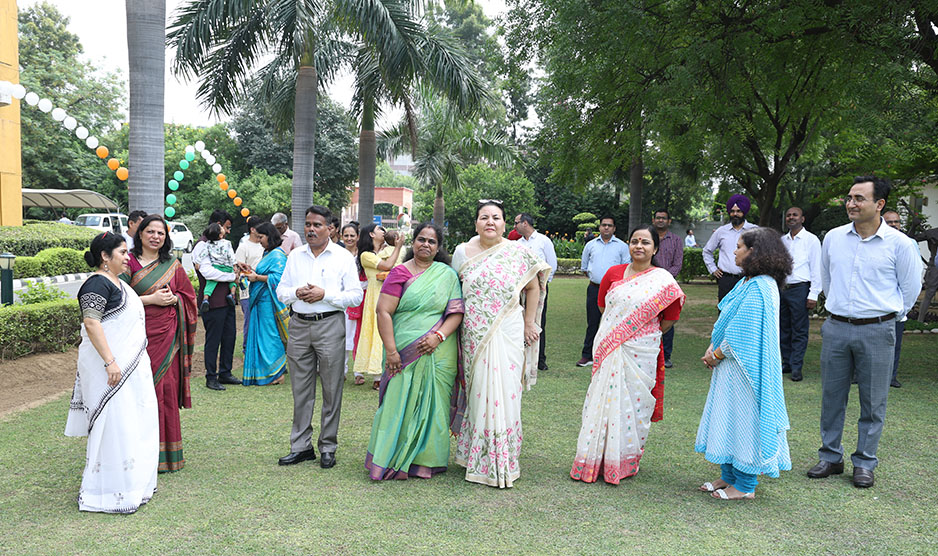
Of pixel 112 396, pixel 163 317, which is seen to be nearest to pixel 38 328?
pixel 163 317

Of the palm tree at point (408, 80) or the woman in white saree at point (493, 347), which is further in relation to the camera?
the palm tree at point (408, 80)

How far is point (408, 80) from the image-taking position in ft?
38.7

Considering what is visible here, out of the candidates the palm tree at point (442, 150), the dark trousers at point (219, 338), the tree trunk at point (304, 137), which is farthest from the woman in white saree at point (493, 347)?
the palm tree at point (442, 150)

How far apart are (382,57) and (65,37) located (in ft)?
97.9

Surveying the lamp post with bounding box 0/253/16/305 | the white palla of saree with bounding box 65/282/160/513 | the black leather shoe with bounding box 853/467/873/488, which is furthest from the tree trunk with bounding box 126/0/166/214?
the black leather shoe with bounding box 853/467/873/488

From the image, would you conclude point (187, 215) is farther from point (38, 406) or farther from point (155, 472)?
point (155, 472)

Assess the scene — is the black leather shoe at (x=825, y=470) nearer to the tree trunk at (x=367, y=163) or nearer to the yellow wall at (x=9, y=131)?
the tree trunk at (x=367, y=163)

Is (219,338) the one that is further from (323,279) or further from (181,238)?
(181,238)

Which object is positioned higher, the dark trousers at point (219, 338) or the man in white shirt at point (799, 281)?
the man in white shirt at point (799, 281)

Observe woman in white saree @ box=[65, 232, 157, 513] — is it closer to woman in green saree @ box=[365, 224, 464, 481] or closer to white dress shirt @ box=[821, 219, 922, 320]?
woman in green saree @ box=[365, 224, 464, 481]

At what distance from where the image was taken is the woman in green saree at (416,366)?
15.0ft

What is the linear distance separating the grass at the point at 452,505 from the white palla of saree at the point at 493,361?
0.67 ft

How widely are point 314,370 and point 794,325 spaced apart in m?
6.00

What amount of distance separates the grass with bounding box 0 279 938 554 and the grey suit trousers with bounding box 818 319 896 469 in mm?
255
